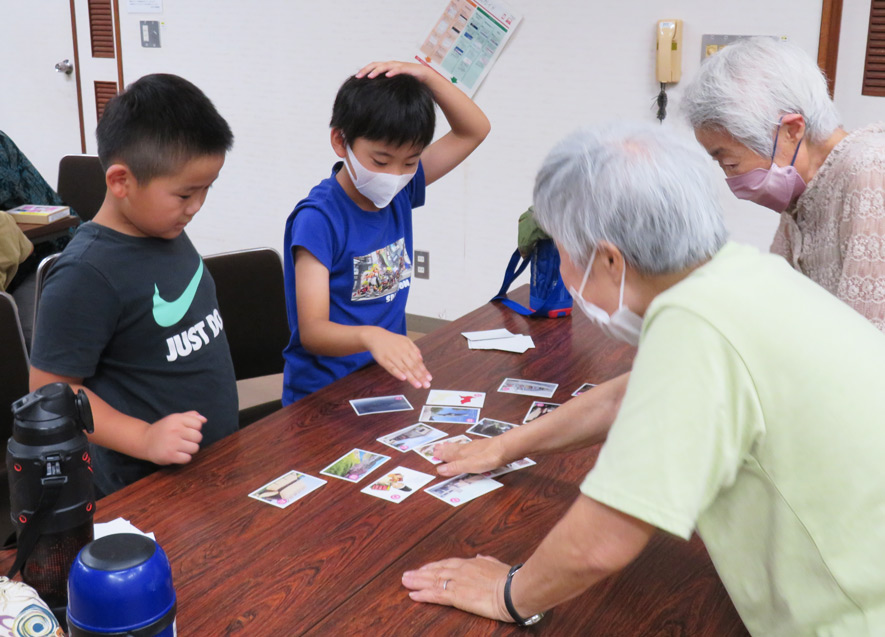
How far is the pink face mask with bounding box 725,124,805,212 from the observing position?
72.5 inches

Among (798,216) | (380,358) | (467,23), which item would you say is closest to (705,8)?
(467,23)

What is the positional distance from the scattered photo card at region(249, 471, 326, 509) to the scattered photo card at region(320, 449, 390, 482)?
1.6 inches

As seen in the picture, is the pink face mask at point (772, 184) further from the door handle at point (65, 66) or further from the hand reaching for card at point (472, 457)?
the door handle at point (65, 66)

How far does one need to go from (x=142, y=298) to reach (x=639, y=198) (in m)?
1.02

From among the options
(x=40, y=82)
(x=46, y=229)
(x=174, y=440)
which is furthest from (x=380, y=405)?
(x=40, y=82)

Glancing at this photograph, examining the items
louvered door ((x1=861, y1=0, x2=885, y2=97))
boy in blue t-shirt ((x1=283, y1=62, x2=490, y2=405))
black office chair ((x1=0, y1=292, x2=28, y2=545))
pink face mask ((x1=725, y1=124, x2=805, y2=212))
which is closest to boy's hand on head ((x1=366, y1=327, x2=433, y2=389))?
boy in blue t-shirt ((x1=283, y1=62, x2=490, y2=405))

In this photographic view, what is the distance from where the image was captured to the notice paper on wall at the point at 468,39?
4.07 meters

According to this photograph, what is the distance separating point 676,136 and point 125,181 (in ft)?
3.42

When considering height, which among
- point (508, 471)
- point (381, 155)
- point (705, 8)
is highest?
point (705, 8)

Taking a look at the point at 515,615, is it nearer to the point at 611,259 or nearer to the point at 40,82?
the point at 611,259

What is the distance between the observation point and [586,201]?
100cm

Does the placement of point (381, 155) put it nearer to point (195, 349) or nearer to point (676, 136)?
point (195, 349)

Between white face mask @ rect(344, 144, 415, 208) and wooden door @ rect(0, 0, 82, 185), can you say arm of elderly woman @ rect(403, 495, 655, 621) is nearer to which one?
white face mask @ rect(344, 144, 415, 208)

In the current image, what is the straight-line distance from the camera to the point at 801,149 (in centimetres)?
183
